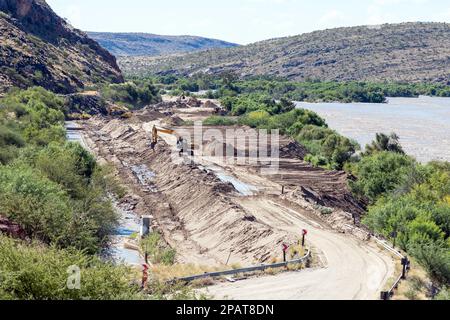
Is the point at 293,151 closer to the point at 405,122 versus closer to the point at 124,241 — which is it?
the point at 124,241

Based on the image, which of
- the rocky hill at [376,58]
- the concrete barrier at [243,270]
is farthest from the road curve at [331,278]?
the rocky hill at [376,58]

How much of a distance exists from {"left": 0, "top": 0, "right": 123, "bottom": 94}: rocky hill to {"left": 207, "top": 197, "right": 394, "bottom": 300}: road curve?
201ft

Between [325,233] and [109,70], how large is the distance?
101 m

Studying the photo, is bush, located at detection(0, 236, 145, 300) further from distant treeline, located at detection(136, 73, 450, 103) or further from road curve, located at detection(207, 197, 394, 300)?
distant treeline, located at detection(136, 73, 450, 103)

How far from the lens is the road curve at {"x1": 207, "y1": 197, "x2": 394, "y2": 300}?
59.5 feet

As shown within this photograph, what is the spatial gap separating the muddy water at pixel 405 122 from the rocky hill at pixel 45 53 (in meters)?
40.9

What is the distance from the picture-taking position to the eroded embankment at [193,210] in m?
26.8

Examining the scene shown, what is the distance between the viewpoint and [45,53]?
100438 mm

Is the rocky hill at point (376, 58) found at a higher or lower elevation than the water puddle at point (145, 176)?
higher

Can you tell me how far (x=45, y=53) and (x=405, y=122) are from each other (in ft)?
188

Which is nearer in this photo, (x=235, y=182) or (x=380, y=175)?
(x=235, y=182)

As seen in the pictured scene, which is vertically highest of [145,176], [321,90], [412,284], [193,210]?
[412,284]

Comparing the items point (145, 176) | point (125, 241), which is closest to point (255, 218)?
point (125, 241)

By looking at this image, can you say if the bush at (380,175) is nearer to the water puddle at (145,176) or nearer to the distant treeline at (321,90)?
the water puddle at (145,176)
